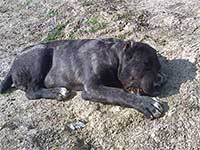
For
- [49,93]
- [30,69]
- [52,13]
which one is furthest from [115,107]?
[52,13]

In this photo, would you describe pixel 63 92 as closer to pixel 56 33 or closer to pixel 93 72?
pixel 93 72

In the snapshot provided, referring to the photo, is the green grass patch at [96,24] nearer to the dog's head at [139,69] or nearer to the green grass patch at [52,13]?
the green grass patch at [52,13]

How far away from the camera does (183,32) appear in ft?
23.9

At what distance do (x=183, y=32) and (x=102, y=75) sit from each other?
5.32ft

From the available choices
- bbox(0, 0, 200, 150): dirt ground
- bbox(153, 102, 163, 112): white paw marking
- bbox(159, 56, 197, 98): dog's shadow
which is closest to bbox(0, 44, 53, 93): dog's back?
bbox(0, 0, 200, 150): dirt ground

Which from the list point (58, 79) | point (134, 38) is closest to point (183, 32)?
point (134, 38)

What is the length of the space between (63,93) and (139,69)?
1.08 meters

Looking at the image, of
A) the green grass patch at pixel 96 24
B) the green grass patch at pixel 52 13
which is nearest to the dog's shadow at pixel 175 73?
the green grass patch at pixel 96 24

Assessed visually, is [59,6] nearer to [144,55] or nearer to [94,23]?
[94,23]

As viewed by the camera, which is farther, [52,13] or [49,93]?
[52,13]

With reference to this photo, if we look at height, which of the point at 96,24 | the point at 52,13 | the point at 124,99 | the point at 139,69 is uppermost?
the point at 139,69

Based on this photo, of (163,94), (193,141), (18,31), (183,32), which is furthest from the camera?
(18,31)

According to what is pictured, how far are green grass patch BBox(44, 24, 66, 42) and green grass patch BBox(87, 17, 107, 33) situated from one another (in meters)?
0.47

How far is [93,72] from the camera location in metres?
6.33
